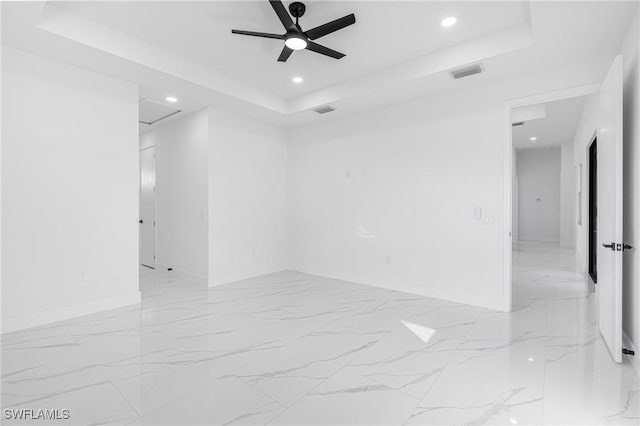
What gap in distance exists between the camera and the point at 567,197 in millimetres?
9062

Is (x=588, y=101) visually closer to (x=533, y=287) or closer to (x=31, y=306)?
(x=533, y=287)

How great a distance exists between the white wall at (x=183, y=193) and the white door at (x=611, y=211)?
15.4 feet

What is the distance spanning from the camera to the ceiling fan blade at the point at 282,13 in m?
2.54

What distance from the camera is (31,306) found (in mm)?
3275

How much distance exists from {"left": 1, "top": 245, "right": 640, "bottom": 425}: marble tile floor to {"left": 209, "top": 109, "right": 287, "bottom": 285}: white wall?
1.35 m

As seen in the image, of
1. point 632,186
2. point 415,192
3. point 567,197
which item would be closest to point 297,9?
point 415,192

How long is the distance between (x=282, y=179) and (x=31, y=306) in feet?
13.0

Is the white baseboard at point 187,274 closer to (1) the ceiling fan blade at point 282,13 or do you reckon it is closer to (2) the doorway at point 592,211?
(1) the ceiling fan blade at point 282,13

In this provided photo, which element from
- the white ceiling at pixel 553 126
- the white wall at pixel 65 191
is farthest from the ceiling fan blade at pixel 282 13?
the white ceiling at pixel 553 126

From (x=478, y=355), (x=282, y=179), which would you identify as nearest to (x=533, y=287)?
(x=478, y=355)

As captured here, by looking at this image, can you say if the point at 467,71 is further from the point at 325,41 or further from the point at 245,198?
the point at 245,198

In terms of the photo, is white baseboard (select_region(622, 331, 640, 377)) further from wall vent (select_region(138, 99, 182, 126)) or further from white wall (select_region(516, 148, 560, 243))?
white wall (select_region(516, 148, 560, 243))

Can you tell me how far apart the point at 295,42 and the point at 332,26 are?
0.35 meters

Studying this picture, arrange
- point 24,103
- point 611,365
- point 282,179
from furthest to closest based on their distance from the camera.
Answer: point 282,179, point 24,103, point 611,365
